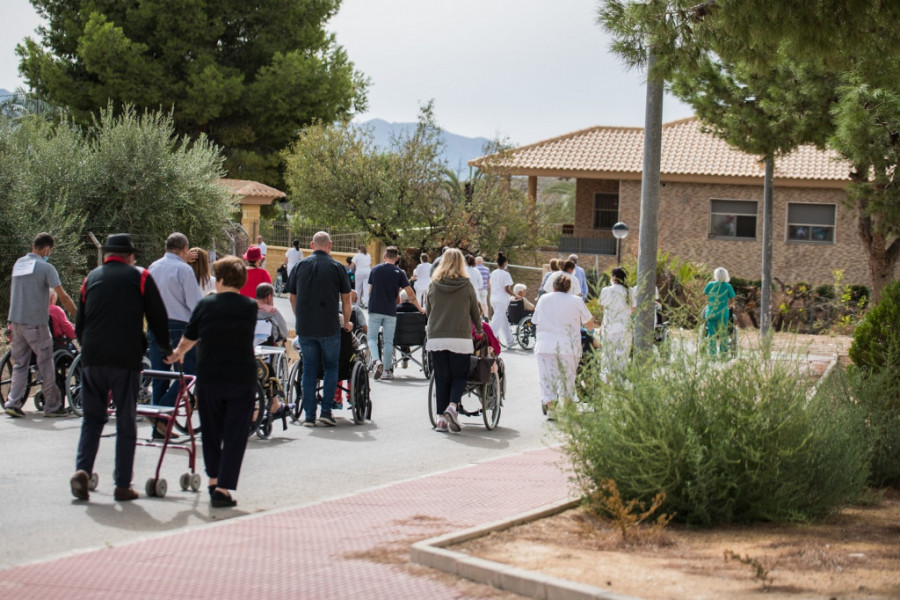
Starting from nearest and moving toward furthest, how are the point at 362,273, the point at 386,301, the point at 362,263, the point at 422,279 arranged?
1. the point at 386,301
2. the point at 422,279
3. the point at 362,273
4. the point at 362,263

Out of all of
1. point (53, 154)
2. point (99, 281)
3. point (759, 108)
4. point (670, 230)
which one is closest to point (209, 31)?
point (670, 230)

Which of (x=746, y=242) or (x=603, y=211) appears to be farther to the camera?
(x=603, y=211)

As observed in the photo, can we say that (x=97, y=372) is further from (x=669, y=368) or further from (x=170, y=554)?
(x=669, y=368)

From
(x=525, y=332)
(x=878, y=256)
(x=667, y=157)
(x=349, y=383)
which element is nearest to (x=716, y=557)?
(x=349, y=383)

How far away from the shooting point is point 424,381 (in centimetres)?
1673

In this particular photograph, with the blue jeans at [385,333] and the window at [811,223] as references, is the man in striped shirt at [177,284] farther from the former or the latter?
the window at [811,223]

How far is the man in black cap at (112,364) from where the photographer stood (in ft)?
26.2

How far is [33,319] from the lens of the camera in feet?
38.6

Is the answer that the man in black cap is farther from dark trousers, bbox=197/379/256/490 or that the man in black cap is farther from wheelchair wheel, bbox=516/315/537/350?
wheelchair wheel, bbox=516/315/537/350

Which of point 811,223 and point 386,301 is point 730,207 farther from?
point 386,301

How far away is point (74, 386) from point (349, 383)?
9.56 feet

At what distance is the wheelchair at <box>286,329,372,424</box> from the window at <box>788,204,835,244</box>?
30.3 metres

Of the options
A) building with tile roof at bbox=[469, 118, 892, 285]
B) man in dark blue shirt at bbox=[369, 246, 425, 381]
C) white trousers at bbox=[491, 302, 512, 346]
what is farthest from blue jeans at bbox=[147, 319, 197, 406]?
building with tile roof at bbox=[469, 118, 892, 285]

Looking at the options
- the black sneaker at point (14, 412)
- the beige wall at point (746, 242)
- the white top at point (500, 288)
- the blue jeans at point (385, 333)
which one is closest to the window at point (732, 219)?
the beige wall at point (746, 242)
